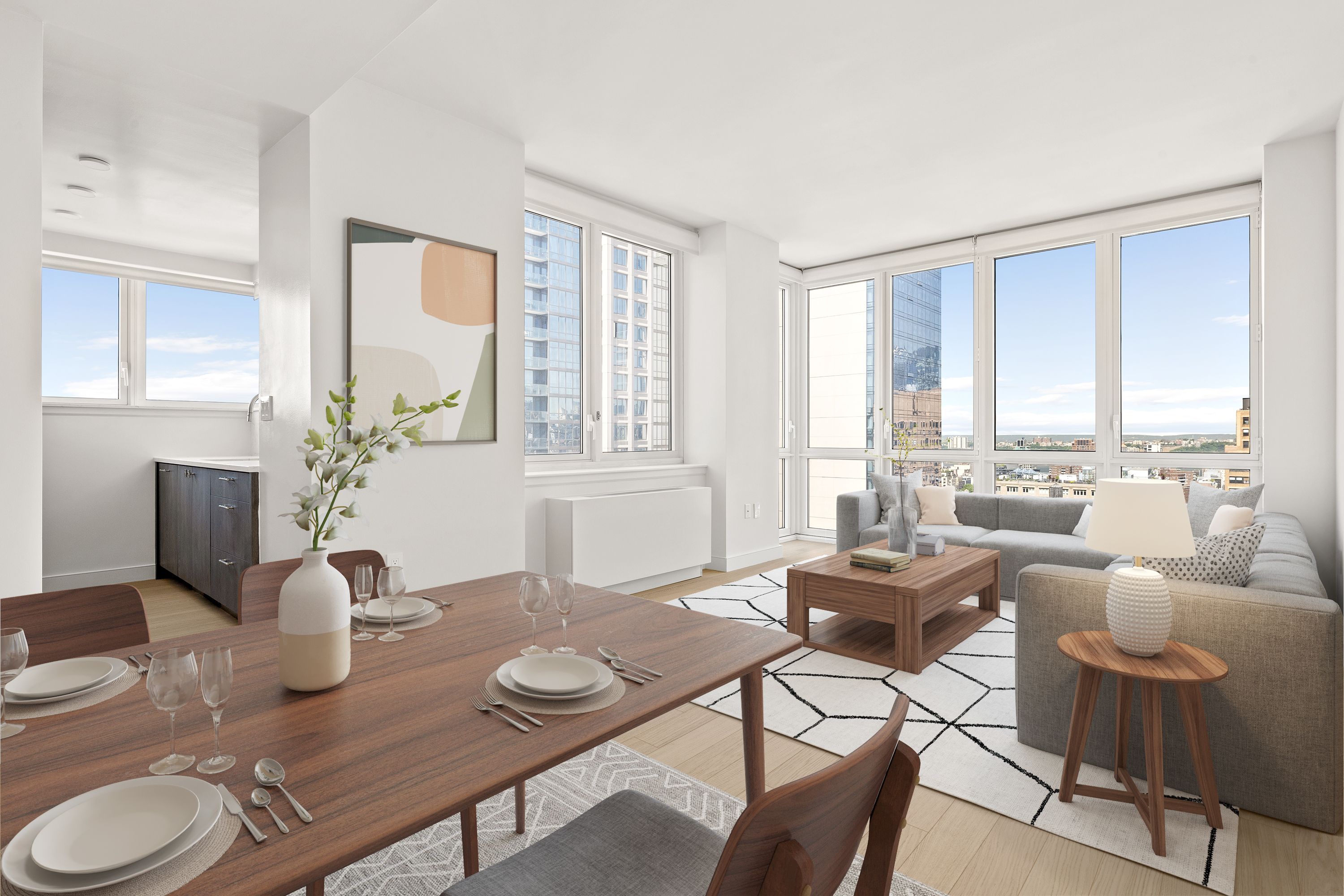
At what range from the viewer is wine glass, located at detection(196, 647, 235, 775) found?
34.4 inches

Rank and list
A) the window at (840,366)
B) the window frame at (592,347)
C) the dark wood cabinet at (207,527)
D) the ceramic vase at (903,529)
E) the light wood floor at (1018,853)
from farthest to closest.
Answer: the window at (840,366) → the window frame at (592,347) → the dark wood cabinet at (207,527) → the ceramic vase at (903,529) → the light wood floor at (1018,853)

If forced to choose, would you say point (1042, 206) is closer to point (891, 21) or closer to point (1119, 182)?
point (1119, 182)

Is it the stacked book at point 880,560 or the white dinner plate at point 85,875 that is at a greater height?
the white dinner plate at point 85,875

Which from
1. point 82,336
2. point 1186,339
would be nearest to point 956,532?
point 1186,339

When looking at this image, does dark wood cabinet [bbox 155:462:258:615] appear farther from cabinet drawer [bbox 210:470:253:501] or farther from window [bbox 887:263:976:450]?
window [bbox 887:263:976:450]

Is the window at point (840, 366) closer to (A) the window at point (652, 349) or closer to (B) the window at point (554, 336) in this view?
(A) the window at point (652, 349)

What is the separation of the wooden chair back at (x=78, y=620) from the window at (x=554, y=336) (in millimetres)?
2719

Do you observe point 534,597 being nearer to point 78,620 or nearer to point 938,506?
point 78,620

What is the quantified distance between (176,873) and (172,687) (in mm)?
260

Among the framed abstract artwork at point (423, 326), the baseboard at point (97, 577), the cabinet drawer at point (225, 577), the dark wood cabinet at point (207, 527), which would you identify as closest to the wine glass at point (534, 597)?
the framed abstract artwork at point (423, 326)

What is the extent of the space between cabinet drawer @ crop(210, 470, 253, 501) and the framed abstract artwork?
101cm

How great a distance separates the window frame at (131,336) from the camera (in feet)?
16.1

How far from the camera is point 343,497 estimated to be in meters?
2.97

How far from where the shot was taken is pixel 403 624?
4.89ft
